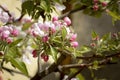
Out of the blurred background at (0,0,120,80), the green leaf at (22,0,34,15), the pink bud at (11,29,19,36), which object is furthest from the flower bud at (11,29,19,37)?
the blurred background at (0,0,120,80)

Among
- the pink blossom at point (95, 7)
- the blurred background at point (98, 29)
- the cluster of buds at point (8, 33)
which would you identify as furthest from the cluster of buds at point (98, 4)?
the blurred background at point (98, 29)

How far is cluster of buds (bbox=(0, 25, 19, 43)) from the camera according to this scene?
0.89 metres

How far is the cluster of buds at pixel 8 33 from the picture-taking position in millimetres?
887

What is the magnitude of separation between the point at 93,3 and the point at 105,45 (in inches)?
7.5

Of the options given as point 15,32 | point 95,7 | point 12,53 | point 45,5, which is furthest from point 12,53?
point 95,7

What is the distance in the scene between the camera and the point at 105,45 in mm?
1338

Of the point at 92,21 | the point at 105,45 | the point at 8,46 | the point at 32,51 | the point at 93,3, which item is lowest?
the point at 92,21

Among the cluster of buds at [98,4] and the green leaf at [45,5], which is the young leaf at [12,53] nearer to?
the green leaf at [45,5]

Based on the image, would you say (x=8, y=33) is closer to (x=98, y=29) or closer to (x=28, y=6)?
(x=28, y=6)

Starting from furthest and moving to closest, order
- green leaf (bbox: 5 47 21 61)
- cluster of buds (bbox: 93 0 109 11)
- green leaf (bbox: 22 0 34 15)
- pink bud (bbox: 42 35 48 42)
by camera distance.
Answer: cluster of buds (bbox: 93 0 109 11), green leaf (bbox: 22 0 34 15), pink bud (bbox: 42 35 48 42), green leaf (bbox: 5 47 21 61)

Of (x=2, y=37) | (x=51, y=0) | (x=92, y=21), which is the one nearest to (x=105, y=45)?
(x=51, y=0)

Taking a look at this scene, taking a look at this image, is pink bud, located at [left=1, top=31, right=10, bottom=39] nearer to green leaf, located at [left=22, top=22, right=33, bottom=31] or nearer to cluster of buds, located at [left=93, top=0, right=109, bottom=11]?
green leaf, located at [left=22, top=22, right=33, bottom=31]

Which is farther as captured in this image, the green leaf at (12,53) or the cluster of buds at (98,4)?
the cluster of buds at (98,4)

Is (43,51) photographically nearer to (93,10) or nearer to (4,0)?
(93,10)
